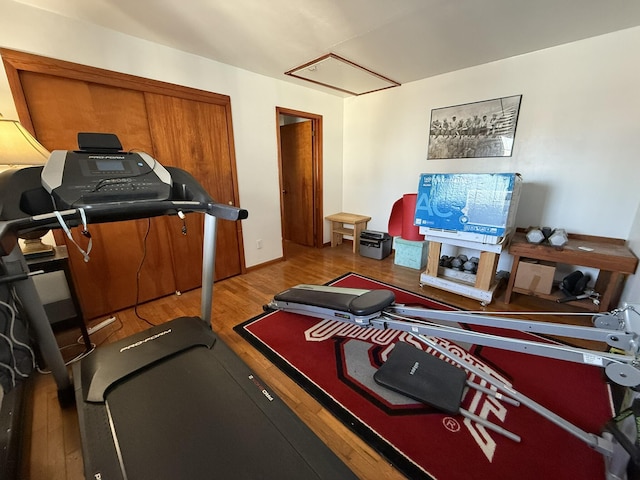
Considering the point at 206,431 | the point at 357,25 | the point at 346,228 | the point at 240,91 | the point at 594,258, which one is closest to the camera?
the point at 206,431

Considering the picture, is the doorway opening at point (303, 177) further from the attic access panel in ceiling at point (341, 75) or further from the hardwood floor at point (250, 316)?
the attic access panel in ceiling at point (341, 75)

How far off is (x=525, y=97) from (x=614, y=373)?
2.79m

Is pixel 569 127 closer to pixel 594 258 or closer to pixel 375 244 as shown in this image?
pixel 594 258

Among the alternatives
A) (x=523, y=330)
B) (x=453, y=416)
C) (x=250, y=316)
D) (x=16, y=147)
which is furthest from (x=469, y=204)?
(x=16, y=147)

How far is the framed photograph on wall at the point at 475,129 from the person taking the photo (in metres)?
2.76

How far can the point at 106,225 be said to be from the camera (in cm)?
227

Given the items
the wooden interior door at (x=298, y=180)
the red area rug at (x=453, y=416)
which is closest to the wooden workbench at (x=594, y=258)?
the red area rug at (x=453, y=416)

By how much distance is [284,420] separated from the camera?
3.65 ft

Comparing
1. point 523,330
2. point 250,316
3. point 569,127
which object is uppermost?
point 569,127

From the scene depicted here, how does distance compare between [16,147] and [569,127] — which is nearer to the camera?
[16,147]

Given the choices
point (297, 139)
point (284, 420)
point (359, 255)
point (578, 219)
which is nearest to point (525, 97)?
point (578, 219)

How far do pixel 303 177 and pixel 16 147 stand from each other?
125 inches

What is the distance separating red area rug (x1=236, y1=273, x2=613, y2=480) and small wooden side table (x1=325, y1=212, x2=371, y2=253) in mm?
2091

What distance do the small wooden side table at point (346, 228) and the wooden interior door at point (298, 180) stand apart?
1.20 ft
